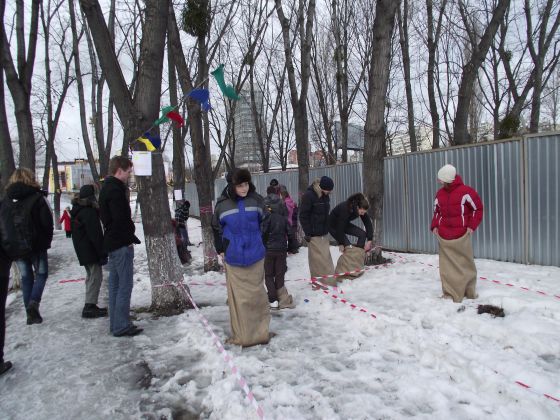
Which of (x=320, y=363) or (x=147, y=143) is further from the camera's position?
(x=147, y=143)

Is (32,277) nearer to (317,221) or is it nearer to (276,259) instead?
(276,259)

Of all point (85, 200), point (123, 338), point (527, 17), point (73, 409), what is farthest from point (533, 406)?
point (527, 17)

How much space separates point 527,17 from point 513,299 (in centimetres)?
1252

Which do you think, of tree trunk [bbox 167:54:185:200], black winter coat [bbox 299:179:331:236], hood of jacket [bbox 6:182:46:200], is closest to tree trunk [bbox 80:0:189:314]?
hood of jacket [bbox 6:182:46:200]

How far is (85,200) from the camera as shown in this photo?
5180 millimetres

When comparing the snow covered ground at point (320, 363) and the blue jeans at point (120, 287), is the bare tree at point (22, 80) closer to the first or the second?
the snow covered ground at point (320, 363)

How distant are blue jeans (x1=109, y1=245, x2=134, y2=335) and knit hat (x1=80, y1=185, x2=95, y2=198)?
116cm

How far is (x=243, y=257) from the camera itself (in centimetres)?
404

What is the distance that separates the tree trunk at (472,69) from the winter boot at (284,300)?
27.3 feet

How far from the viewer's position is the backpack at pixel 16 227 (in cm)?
362

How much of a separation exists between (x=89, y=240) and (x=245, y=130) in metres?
18.5

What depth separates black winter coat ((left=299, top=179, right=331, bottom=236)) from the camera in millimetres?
6086

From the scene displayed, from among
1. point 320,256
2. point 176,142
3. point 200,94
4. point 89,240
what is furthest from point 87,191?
point 176,142

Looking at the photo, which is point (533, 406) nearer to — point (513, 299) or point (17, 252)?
point (513, 299)
